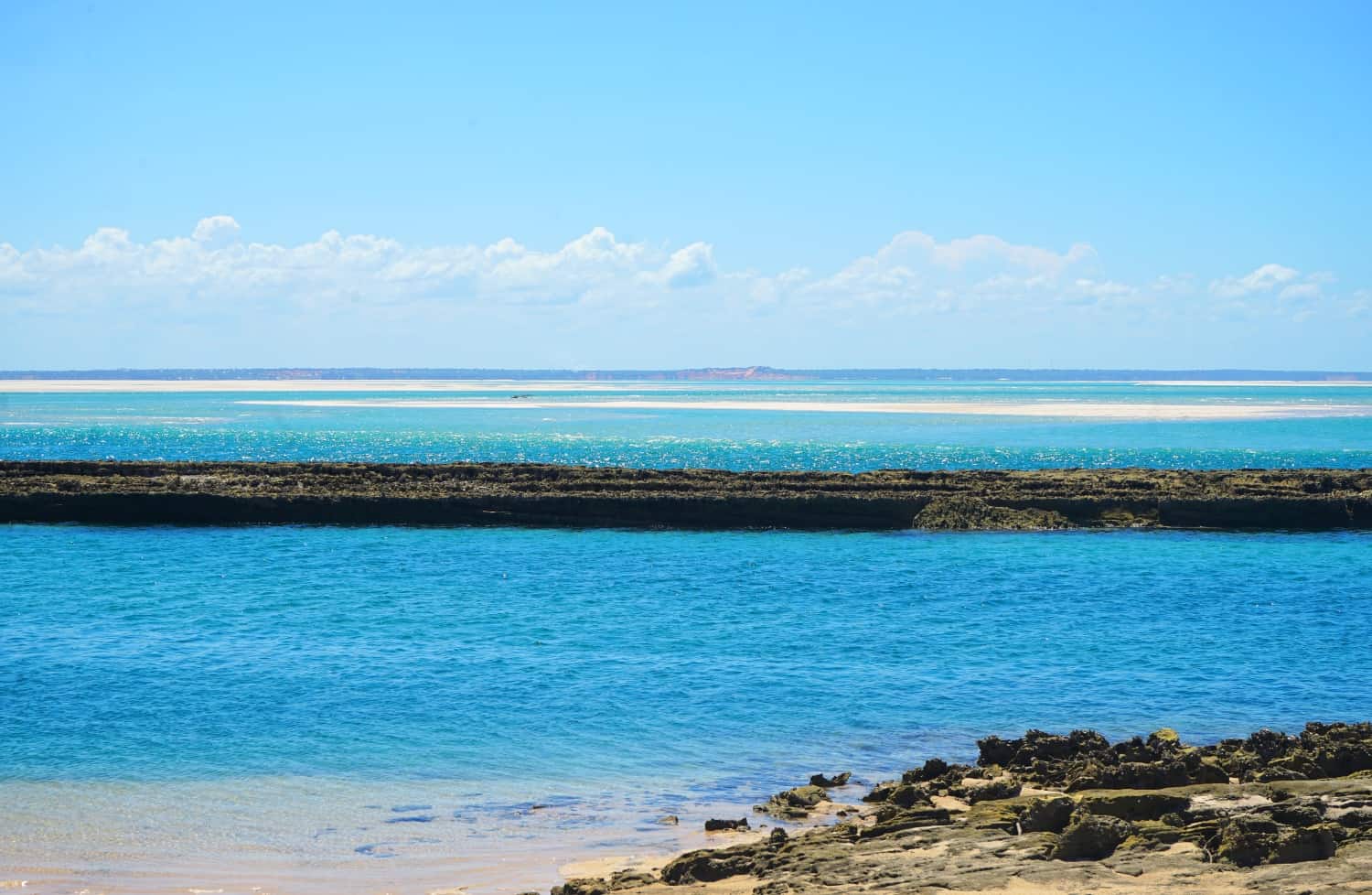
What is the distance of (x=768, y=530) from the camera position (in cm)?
4359

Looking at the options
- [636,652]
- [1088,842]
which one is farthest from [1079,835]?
[636,652]

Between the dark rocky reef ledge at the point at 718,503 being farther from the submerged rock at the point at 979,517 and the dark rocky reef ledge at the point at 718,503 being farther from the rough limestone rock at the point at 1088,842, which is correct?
the rough limestone rock at the point at 1088,842

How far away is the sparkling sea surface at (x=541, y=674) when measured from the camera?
1427 cm

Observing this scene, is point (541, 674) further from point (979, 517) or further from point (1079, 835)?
point (979, 517)

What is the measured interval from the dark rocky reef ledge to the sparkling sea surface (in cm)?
163

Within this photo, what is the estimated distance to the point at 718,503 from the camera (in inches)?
1773

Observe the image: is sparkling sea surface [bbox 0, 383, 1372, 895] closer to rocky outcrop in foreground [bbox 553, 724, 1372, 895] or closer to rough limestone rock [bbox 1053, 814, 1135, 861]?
rocky outcrop in foreground [bbox 553, 724, 1372, 895]

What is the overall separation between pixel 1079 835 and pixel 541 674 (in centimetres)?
1206

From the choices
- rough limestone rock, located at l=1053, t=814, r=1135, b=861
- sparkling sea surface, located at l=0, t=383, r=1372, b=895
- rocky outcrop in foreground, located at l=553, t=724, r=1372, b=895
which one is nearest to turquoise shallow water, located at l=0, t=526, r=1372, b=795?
sparkling sea surface, located at l=0, t=383, r=1372, b=895

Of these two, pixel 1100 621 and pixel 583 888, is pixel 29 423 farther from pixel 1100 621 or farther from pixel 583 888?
pixel 583 888

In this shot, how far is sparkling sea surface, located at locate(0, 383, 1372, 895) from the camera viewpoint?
14.3 meters

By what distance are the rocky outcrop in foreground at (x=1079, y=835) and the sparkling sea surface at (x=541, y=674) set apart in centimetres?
164

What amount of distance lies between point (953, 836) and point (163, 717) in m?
11.7

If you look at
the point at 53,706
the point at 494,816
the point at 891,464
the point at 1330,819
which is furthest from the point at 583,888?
the point at 891,464
